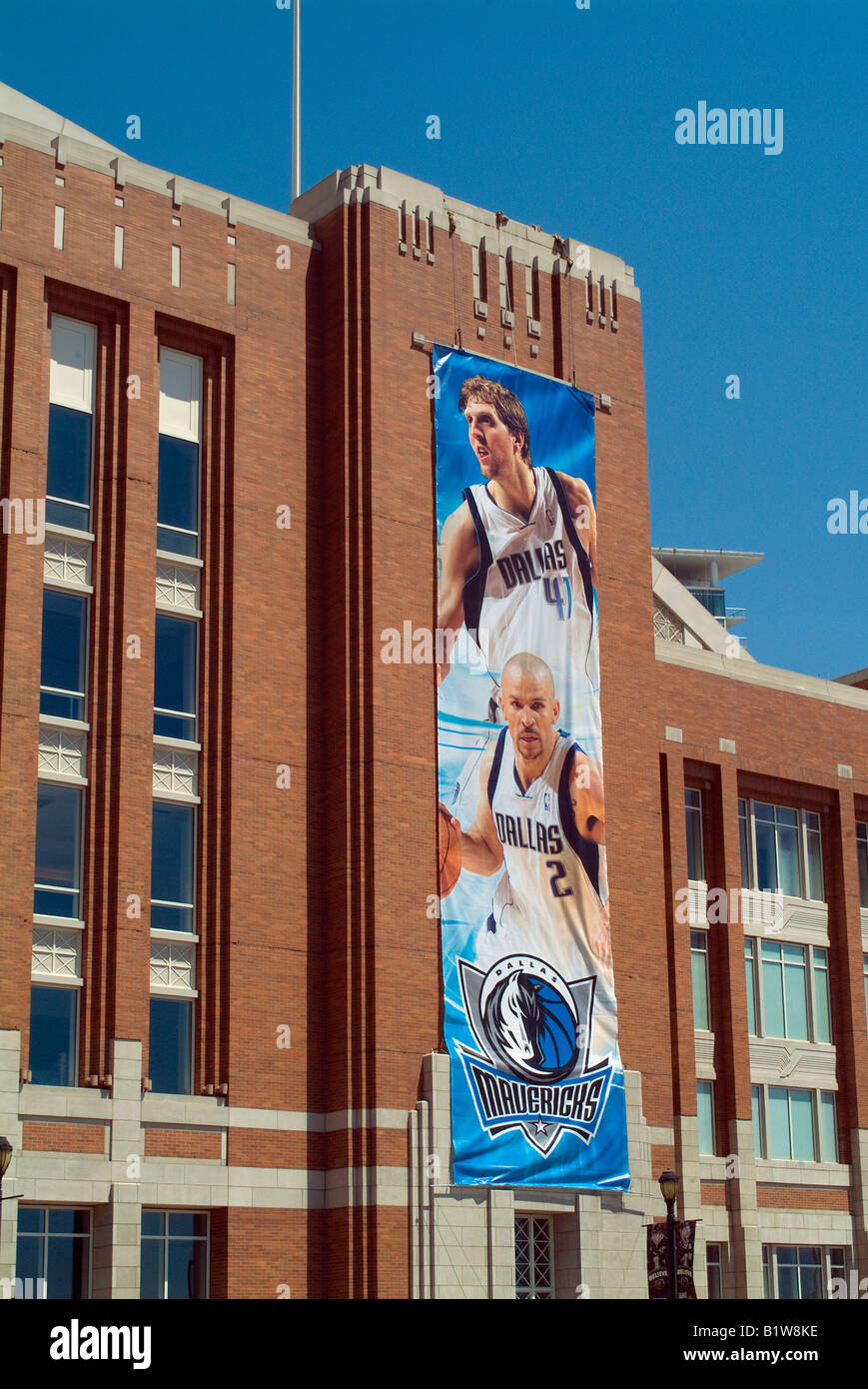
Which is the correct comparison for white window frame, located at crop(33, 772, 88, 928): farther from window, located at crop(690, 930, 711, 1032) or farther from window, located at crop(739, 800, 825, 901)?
window, located at crop(739, 800, 825, 901)

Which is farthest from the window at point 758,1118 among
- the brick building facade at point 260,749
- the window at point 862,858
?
the window at point 862,858

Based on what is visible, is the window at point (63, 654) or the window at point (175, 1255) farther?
the window at point (63, 654)

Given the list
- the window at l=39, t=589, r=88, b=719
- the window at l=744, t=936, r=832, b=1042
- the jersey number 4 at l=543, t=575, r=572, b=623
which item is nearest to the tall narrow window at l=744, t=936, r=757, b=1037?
the window at l=744, t=936, r=832, b=1042

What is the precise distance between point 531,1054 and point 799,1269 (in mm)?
12382

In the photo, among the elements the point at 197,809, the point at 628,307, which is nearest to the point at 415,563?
the point at 197,809

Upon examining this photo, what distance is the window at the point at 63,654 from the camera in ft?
106

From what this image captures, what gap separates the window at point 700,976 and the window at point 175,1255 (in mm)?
15076

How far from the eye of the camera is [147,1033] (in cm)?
3147

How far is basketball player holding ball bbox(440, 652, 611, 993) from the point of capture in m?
35.3

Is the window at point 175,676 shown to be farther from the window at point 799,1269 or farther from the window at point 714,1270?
the window at point 799,1269

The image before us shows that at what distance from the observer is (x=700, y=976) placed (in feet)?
142

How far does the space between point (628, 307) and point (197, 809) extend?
54.8 ft

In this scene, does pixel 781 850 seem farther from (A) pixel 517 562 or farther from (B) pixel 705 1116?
(A) pixel 517 562

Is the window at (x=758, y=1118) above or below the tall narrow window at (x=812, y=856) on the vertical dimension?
below
